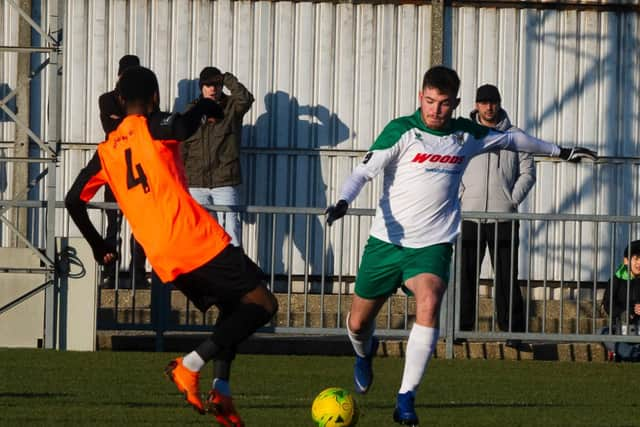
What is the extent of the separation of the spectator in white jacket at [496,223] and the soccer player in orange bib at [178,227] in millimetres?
5549

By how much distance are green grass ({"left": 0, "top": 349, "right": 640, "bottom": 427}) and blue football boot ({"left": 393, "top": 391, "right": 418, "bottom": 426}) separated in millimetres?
286

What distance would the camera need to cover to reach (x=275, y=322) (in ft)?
49.8

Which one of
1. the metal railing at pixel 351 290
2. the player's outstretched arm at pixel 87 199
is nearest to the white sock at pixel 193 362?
the player's outstretched arm at pixel 87 199

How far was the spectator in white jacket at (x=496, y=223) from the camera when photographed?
47.9ft

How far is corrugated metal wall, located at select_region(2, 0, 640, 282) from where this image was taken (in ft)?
60.4

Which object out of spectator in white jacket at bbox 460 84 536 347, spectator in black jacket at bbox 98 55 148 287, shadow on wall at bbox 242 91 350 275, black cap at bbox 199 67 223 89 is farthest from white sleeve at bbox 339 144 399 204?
shadow on wall at bbox 242 91 350 275

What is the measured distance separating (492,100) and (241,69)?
15.2 feet

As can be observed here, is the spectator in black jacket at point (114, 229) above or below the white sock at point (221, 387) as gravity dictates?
above

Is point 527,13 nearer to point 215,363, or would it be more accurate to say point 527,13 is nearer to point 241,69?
point 241,69

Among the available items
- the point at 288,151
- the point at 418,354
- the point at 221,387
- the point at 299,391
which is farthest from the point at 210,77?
the point at 221,387

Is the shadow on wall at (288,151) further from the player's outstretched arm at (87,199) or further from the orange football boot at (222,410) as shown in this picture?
the orange football boot at (222,410)

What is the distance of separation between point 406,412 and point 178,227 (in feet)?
5.32

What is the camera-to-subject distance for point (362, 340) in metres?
10.9

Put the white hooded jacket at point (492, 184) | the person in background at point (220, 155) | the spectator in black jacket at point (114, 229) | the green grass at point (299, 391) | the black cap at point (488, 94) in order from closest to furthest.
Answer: the green grass at point (299, 391) < the black cap at point (488, 94) < the spectator in black jacket at point (114, 229) < the white hooded jacket at point (492, 184) < the person in background at point (220, 155)
